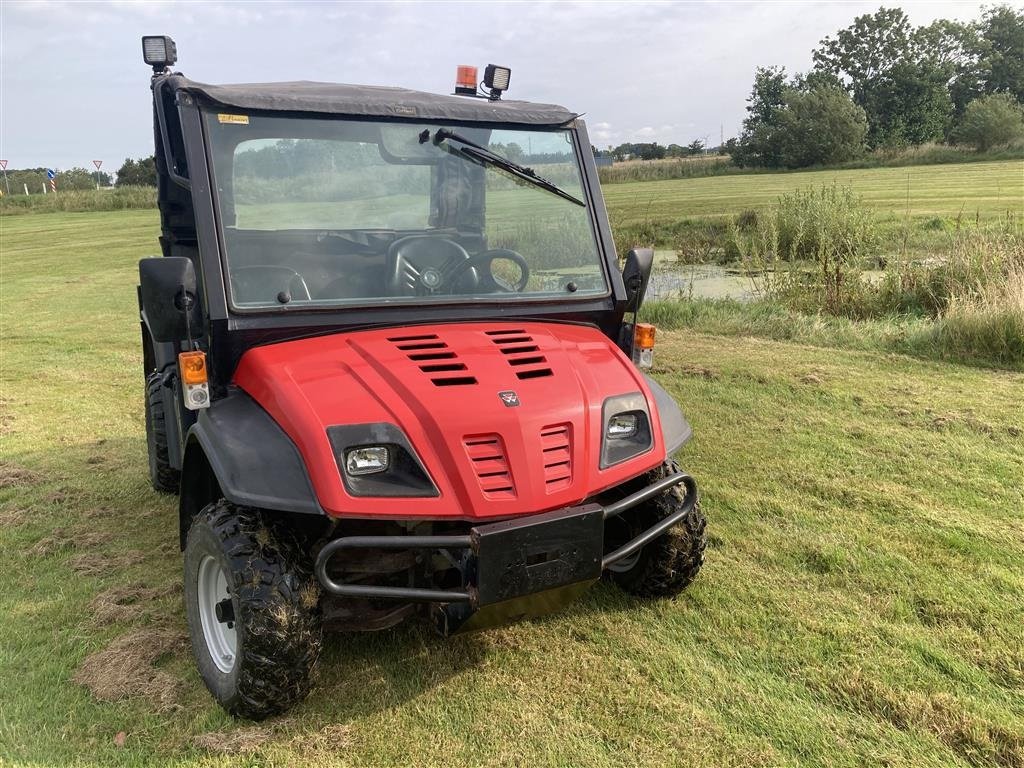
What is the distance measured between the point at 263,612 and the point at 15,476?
3237 millimetres

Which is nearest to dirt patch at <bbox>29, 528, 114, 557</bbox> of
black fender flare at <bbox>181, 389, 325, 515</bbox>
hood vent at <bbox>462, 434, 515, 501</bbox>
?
black fender flare at <bbox>181, 389, 325, 515</bbox>

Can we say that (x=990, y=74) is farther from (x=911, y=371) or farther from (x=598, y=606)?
(x=598, y=606)

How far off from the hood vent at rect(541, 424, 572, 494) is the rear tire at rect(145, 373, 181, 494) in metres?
2.22

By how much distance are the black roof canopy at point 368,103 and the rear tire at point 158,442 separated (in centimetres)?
153

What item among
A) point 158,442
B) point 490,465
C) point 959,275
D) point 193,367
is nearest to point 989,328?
point 959,275

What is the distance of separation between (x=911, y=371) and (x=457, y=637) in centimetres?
516

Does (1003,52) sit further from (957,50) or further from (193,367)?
(193,367)

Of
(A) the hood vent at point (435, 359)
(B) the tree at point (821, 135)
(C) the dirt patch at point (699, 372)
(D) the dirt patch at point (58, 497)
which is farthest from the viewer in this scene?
(B) the tree at point (821, 135)

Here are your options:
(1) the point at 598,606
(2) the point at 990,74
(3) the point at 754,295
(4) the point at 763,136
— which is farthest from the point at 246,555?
(2) the point at 990,74

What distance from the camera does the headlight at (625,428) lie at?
2.55 meters

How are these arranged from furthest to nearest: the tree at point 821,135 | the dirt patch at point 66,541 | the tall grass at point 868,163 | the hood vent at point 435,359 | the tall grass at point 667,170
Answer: the tree at point 821,135
the tall grass at point 667,170
the tall grass at point 868,163
the dirt patch at point 66,541
the hood vent at point 435,359

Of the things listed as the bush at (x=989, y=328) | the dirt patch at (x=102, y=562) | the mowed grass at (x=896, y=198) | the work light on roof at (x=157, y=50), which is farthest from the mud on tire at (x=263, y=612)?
the mowed grass at (x=896, y=198)

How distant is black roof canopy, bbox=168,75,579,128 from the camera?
280 centimetres

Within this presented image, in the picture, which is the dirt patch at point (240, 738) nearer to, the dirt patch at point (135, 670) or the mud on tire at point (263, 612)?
the mud on tire at point (263, 612)
